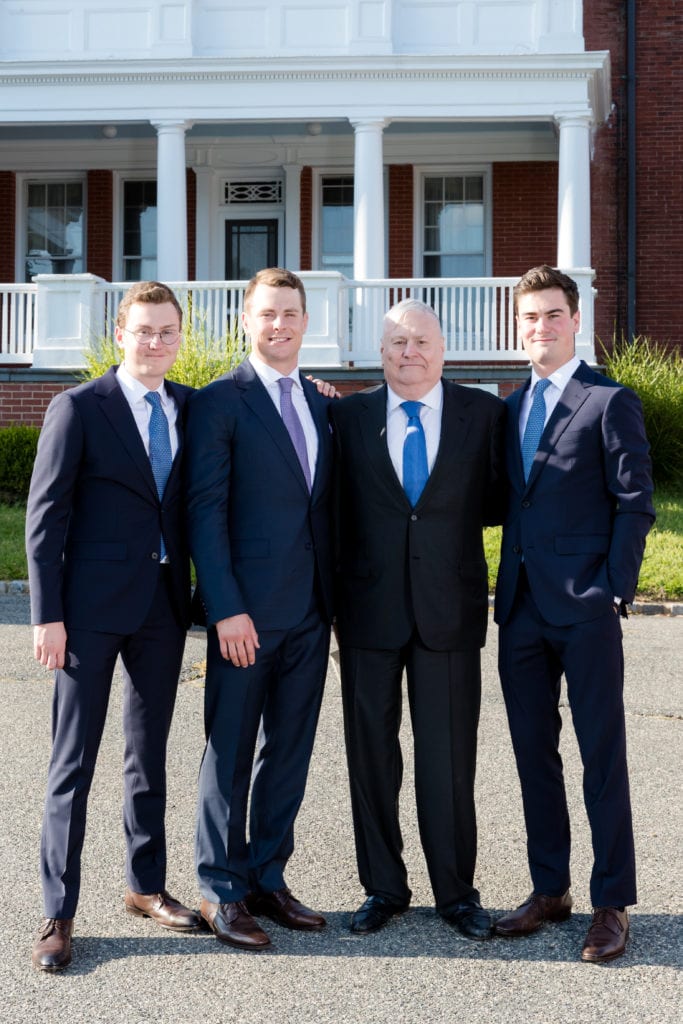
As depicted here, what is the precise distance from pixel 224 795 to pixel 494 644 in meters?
5.24

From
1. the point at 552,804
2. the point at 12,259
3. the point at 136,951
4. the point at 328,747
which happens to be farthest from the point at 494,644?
the point at 12,259

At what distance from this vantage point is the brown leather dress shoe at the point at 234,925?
408 centimetres

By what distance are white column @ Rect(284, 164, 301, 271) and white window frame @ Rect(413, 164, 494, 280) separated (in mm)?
1806

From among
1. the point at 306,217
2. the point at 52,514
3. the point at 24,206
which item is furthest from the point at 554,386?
the point at 24,206

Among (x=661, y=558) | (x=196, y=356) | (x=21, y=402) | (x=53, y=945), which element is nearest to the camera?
(x=53, y=945)

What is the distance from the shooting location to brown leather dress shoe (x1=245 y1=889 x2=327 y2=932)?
4.25 m

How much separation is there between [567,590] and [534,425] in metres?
0.59

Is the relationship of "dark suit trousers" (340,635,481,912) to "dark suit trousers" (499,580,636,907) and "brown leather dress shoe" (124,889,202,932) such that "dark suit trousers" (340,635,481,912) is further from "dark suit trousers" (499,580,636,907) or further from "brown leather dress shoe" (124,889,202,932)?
"brown leather dress shoe" (124,889,202,932)

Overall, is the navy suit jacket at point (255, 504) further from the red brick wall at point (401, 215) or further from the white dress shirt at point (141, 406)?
the red brick wall at point (401, 215)

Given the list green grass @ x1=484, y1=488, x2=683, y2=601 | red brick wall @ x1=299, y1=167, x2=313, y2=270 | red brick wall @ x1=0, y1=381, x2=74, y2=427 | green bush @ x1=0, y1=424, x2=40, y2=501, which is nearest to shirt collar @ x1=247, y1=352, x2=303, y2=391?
green grass @ x1=484, y1=488, x2=683, y2=601

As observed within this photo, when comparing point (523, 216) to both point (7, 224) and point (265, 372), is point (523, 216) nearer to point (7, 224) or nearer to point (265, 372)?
point (7, 224)

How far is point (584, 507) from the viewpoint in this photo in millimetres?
4270

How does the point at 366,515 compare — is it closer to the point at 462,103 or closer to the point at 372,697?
the point at 372,697

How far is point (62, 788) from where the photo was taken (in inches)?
162
